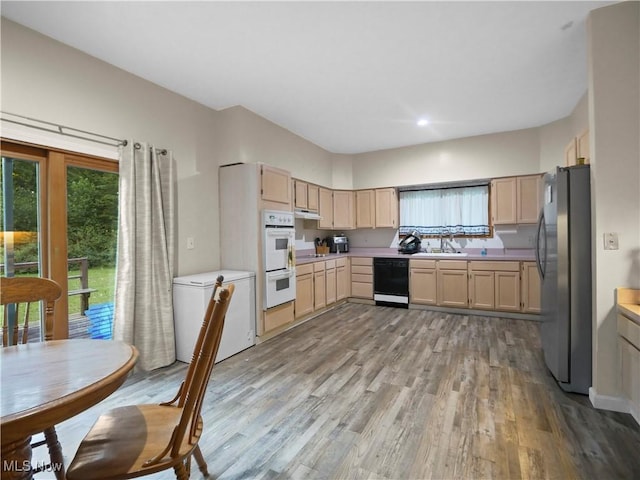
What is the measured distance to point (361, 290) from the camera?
532 cm

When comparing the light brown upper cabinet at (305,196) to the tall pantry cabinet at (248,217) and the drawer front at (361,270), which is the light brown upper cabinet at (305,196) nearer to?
the tall pantry cabinet at (248,217)

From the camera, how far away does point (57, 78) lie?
234 centimetres

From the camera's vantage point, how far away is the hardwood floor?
159 cm

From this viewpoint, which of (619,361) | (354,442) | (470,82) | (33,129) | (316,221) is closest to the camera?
(354,442)

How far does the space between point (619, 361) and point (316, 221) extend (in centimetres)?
419

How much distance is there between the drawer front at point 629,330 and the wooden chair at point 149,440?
2334 mm

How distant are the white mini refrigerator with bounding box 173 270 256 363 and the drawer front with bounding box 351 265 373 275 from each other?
2.38 meters

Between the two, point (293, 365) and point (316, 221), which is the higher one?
point (316, 221)

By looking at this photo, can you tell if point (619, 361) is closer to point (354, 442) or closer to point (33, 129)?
point (354, 442)

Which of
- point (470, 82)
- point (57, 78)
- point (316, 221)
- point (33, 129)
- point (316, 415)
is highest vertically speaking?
point (470, 82)

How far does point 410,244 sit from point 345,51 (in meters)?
3.40

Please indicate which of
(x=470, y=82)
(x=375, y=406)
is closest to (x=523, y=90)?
(x=470, y=82)

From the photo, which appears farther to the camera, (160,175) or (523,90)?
(523,90)

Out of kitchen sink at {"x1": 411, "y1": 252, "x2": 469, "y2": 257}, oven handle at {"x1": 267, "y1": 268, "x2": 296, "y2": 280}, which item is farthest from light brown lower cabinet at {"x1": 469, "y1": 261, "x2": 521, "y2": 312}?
oven handle at {"x1": 267, "y1": 268, "x2": 296, "y2": 280}
